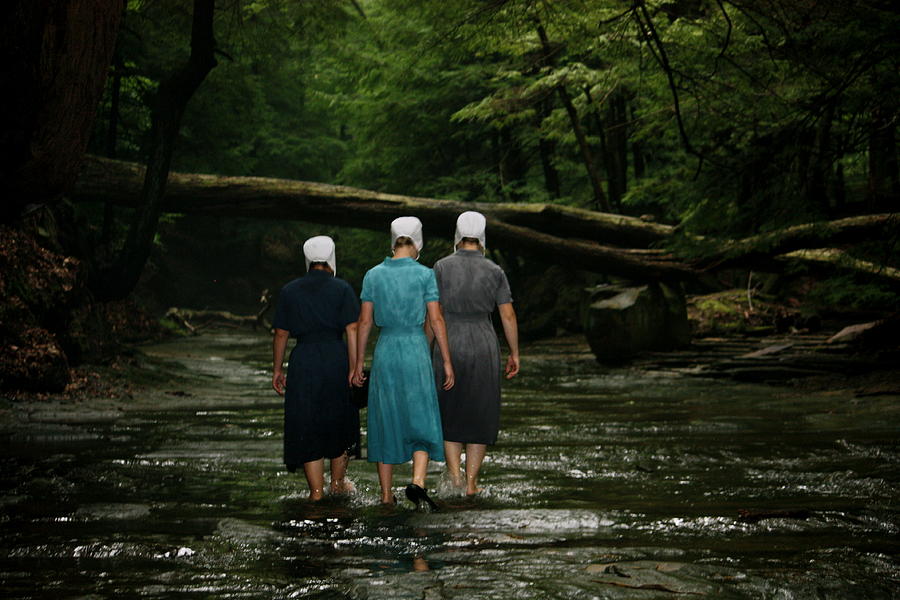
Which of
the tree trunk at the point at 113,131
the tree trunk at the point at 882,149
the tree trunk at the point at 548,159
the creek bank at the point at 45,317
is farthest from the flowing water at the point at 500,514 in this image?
the tree trunk at the point at 548,159

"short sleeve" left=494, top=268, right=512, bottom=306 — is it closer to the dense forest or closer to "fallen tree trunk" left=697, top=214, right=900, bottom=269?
the dense forest

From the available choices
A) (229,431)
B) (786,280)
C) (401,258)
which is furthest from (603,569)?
(786,280)

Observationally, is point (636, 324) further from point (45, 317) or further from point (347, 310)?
point (347, 310)

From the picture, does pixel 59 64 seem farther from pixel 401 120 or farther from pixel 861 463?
pixel 401 120

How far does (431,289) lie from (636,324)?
11.7m

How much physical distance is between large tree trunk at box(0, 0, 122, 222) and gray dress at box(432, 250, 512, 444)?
2621mm

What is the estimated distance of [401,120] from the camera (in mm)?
29359


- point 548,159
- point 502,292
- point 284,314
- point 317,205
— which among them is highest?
point 548,159

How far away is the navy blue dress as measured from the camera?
677 cm

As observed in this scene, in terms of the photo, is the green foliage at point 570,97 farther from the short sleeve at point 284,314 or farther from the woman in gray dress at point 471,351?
the short sleeve at point 284,314

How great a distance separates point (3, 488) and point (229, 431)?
12.3ft

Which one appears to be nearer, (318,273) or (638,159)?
(318,273)

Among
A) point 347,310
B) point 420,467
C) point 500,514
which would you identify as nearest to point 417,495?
point 420,467

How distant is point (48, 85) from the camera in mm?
5812
